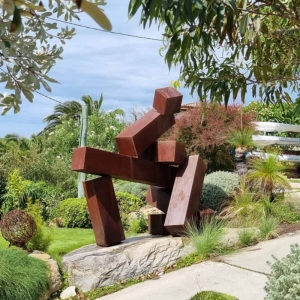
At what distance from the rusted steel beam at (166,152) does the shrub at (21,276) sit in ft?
8.85

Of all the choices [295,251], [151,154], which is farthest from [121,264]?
[295,251]

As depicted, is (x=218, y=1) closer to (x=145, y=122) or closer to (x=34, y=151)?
(x=145, y=122)

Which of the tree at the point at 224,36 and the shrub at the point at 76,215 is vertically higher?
the tree at the point at 224,36

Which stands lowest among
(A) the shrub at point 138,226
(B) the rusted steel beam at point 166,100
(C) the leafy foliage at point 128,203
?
(A) the shrub at point 138,226

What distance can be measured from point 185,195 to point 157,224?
0.83m

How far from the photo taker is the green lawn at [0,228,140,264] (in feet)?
29.1

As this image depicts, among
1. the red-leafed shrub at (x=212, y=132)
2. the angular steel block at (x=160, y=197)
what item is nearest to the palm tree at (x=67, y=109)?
the red-leafed shrub at (x=212, y=132)

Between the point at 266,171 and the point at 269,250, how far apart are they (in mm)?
3882

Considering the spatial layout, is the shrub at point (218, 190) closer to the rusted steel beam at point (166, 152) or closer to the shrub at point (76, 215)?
the shrub at point (76, 215)

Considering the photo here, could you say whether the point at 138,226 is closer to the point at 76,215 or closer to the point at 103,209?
the point at 76,215

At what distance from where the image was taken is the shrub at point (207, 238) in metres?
7.45

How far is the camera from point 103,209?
7574 millimetres

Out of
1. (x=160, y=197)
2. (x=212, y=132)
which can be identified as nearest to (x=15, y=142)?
(x=212, y=132)

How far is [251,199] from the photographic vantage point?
10.4m
